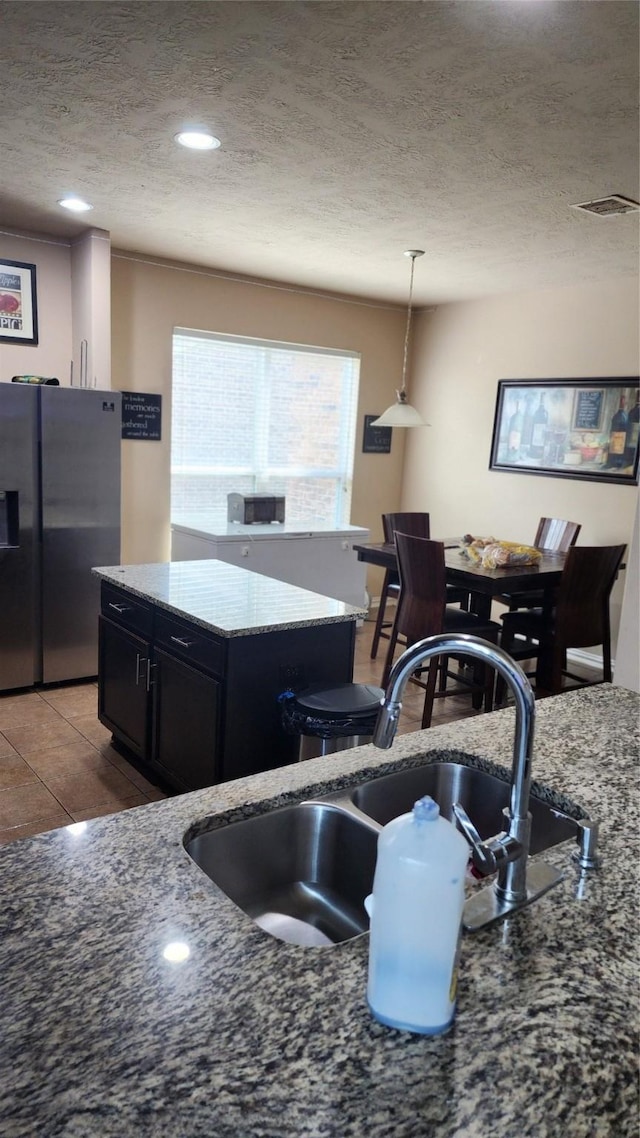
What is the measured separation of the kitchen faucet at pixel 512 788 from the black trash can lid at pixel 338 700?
50.0 inches

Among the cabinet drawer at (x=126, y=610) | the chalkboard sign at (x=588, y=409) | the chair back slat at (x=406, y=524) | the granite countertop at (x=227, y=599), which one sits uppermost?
the chalkboard sign at (x=588, y=409)

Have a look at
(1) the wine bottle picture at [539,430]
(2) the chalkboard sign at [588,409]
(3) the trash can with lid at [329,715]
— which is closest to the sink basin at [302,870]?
(3) the trash can with lid at [329,715]

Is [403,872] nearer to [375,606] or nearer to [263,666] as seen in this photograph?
[263,666]

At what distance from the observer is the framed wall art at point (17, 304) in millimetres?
4328

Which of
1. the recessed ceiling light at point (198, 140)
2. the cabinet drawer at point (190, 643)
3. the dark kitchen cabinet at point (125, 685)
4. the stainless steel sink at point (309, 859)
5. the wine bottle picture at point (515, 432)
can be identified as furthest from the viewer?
the wine bottle picture at point (515, 432)

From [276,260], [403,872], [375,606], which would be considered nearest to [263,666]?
[403,872]

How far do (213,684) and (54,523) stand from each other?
2.03m

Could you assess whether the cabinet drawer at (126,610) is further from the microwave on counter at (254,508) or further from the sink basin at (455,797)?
the microwave on counter at (254,508)

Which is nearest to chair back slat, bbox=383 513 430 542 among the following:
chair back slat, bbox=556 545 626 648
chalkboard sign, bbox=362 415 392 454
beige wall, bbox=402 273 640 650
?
beige wall, bbox=402 273 640 650

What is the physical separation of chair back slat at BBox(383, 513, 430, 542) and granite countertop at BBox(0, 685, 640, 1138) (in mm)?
4092

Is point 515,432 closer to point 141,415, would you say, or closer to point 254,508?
point 254,508

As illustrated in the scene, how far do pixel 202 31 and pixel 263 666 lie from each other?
1864 mm

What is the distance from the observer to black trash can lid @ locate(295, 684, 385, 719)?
2344 mm

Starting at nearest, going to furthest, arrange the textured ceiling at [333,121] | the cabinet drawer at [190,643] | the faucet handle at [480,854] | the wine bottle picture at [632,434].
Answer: the faucet handle at [480,854]
the textured ceiling at [333,121]
the cabinet drawer at [190,643]
the wine bottle picture at [632,434]
